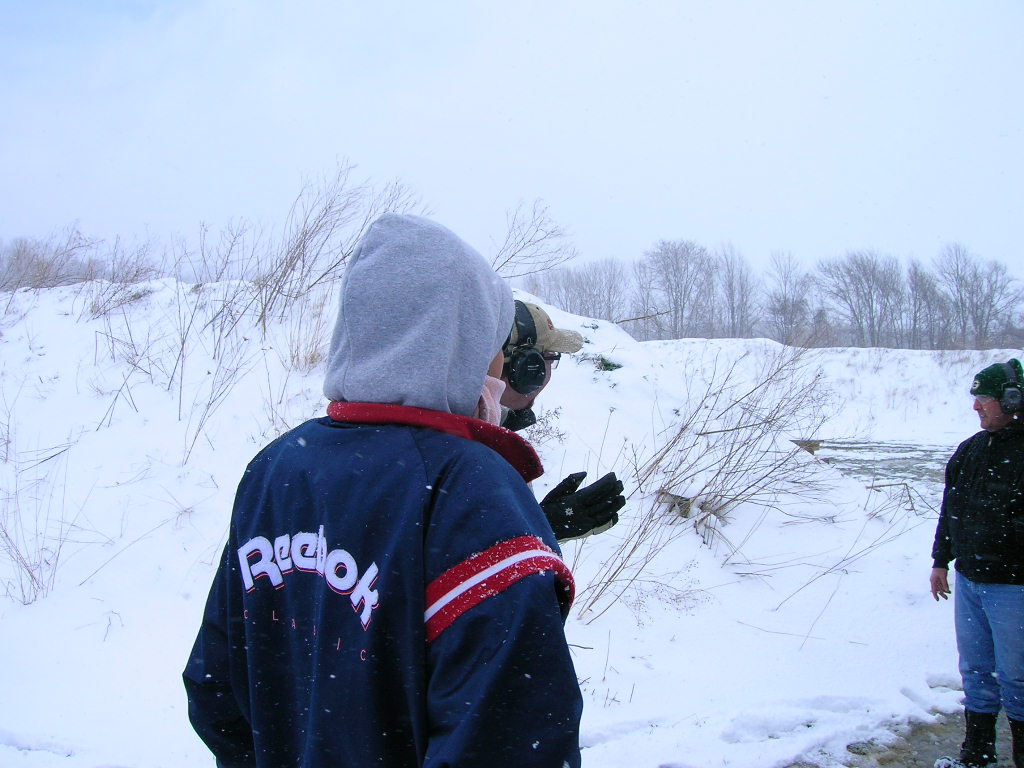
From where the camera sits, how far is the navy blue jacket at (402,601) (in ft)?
2.93

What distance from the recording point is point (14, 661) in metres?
3.74

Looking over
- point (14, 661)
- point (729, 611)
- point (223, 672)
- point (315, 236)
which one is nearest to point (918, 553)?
point (729, 611)

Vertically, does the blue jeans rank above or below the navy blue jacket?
below

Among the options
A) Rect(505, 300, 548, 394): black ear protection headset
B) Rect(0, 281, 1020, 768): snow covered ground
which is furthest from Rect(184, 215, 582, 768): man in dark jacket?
Rect(0, 281, 1020, 768): snow covered ground

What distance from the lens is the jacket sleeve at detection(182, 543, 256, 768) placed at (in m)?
1.35

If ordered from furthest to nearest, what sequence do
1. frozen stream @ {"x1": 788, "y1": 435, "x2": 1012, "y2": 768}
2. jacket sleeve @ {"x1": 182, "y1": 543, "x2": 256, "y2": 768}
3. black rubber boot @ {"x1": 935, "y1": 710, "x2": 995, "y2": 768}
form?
frozen stream @ {"x1": 788, "y1": 435, "x2": 1012, "y2": 768}, black rubber boot @ {"x1": 935, "y1": 710, "x2": 995, "y2": 768}, jacket sleeve @ {"x1": 182, "y1": 543, "x2": 256, "y2": 768}

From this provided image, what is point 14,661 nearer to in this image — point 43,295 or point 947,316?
point 43,295

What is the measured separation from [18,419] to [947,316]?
4662 cm

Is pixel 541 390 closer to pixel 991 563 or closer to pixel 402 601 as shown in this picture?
pixel 402 601

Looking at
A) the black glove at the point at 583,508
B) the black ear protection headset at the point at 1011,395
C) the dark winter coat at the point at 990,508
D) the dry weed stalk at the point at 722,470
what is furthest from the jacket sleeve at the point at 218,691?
the dry weed stalk at the point at 722,470

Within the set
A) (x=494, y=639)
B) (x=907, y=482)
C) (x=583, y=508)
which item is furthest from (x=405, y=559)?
(x=907, y=482)

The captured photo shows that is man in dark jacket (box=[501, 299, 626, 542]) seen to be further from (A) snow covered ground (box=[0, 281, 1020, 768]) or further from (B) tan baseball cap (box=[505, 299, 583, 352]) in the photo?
(A) snow covered ground (box=[0, 281, 1020, 768])

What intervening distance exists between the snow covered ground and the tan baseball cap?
8.39 ft

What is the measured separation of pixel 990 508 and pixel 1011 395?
0.55 metres
